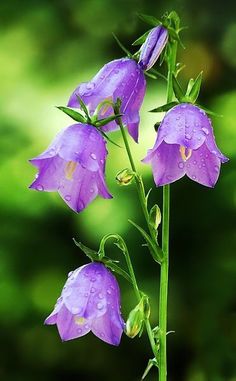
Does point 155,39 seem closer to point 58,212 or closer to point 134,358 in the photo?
point 58,212

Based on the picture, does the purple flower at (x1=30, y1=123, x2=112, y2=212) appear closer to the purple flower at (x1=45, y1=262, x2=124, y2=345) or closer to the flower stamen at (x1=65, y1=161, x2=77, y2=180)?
the flower stamen at (x1=65, y1=161, x2=77, y2=180)

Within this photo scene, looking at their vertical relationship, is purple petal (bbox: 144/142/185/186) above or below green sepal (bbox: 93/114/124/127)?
below

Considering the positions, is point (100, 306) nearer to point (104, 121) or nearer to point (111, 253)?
point (104, 121)

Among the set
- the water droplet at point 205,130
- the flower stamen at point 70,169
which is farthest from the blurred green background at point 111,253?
the water droplet at point 205,130

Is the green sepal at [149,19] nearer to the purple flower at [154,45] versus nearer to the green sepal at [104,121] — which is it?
the purple flower at [154,45]

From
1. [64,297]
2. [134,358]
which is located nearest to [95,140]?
[64,297]

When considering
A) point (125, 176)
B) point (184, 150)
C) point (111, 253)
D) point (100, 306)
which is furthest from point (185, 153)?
point (111, 253)

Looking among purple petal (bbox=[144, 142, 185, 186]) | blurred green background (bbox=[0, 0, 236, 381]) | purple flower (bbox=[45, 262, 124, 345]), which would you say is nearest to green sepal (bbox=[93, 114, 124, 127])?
purple petal (bbox=[144, 142, 185, 186])
